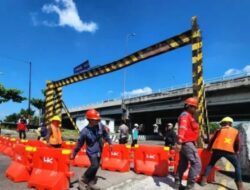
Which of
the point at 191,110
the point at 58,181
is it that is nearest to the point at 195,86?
the point at 191,110

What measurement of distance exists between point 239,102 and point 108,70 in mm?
24162

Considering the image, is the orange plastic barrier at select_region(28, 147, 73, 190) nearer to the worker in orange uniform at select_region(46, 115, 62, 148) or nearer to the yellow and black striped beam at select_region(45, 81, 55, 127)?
the worker in orange uniform at select_region(46, 115, 62, 148)

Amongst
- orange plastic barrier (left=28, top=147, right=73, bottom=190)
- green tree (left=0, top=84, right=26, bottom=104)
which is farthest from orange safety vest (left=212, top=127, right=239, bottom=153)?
green tree (left=0, top=84, right=26, bottom=104)

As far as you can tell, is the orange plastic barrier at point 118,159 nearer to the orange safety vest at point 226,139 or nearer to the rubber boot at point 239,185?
the orange safety vest at point 226,139

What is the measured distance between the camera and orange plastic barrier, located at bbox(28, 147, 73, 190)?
8836 mm

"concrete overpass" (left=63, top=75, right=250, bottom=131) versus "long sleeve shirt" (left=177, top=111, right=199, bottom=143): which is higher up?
"concrete overpass" (left=63, top=75, right=250, bottom=131)

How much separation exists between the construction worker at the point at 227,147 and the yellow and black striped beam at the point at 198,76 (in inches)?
109

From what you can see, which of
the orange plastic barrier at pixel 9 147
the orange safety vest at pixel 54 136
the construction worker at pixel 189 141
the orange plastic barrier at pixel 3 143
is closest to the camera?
the construction worker at pixel 189 141

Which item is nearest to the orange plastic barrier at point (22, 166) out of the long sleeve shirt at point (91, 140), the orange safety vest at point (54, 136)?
the orange safety vest at point (54, 136)

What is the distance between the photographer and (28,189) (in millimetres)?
9078

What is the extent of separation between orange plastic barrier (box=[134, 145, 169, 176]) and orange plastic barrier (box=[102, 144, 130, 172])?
32 cm

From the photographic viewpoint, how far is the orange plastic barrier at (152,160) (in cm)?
1089

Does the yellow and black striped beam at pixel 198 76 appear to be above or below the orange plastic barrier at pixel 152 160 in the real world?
above

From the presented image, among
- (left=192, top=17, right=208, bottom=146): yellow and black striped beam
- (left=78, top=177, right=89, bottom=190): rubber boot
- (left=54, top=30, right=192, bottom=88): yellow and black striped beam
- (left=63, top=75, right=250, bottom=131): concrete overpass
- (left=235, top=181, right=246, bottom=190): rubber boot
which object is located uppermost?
(left=63, top=75, right=250, bottom=131): concrete overpass
